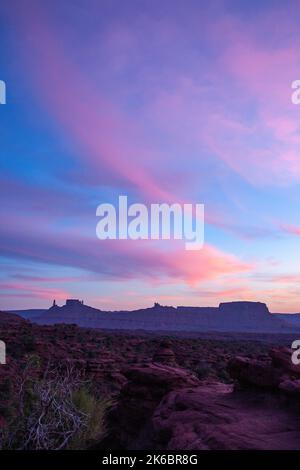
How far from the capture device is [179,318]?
15388cm

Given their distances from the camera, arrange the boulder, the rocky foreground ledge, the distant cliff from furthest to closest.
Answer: the distant cliff < the boulder < the rocky foreground ledge

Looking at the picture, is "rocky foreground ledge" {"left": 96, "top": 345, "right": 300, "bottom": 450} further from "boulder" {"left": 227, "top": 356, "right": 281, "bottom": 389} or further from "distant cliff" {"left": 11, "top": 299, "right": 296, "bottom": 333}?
"distant cliff" {"left": 11, "top": 299, "right": 296, "bottom": 333}

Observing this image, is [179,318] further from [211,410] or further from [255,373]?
[211,410]

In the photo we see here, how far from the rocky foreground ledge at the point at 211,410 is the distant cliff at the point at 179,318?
131 meters

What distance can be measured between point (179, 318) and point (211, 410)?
149m

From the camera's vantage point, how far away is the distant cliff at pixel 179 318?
143m

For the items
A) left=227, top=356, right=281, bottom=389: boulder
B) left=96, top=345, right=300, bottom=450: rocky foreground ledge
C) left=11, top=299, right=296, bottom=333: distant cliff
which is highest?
left=227, top=356, right=281, bottom=389: boulder

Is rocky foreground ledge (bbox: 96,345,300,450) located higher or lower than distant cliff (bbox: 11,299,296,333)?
higher

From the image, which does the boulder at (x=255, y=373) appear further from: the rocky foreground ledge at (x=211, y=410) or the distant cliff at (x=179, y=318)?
the distant cliff at (x=179, y=318)

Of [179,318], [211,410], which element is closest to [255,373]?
[211,410]

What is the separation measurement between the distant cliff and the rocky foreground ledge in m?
131

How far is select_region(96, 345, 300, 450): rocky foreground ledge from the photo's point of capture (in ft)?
20.7

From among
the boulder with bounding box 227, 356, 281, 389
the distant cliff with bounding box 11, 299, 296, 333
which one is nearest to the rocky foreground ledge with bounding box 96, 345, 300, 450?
the boulder with bounding box 227, 356, 281, 389

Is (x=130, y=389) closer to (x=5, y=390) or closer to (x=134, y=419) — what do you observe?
(x=134, y=419)
